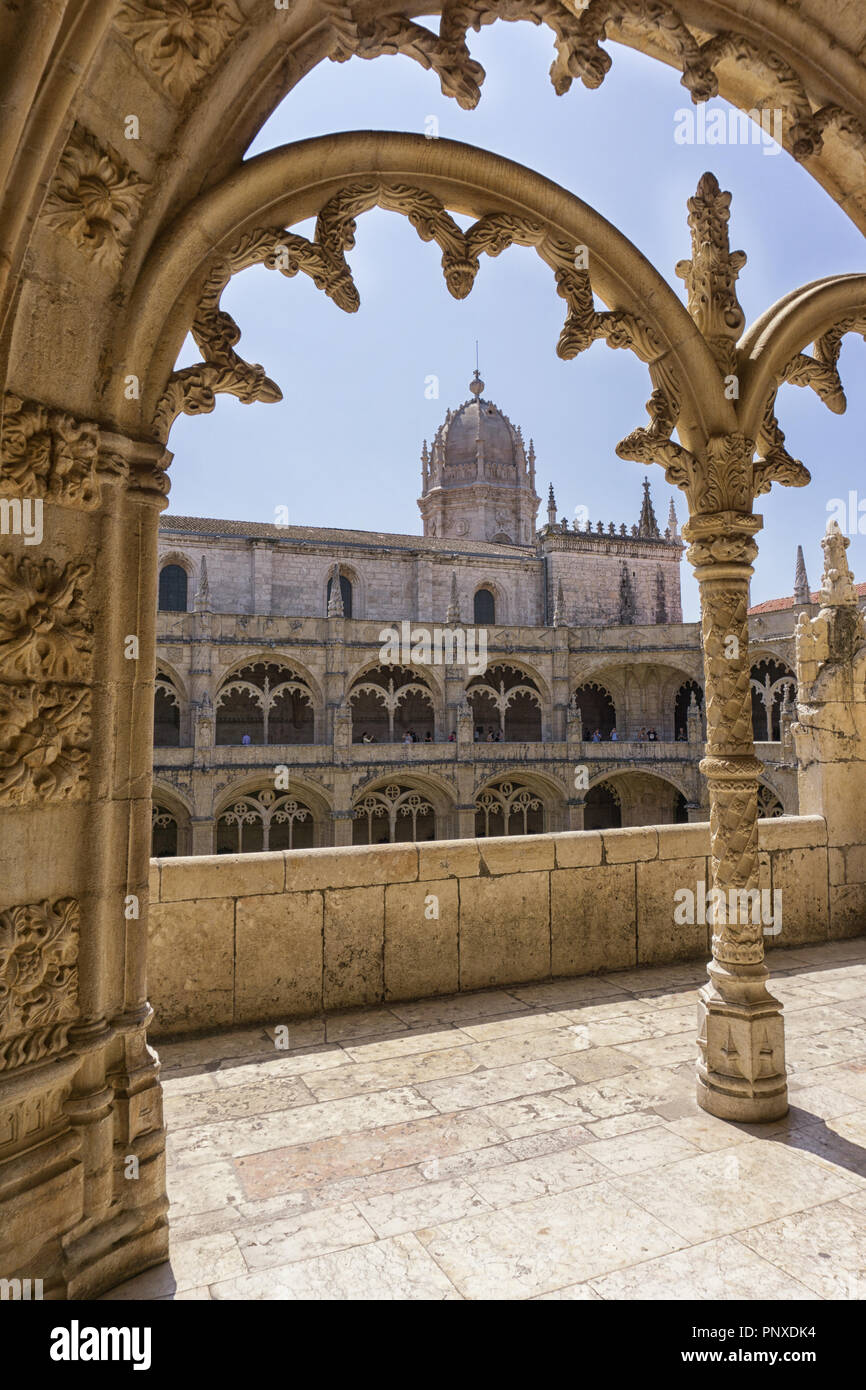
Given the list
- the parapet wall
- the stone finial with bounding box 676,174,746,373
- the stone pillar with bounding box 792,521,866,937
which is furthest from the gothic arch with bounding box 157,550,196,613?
the stone finial with bounding box 676,174,746,373

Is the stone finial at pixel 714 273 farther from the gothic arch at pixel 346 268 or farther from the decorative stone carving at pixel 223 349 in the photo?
the decorative stone carving at pixel 223 349

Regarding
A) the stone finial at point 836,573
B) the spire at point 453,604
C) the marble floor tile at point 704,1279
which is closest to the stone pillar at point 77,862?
the marble floor tile at point 704,1279

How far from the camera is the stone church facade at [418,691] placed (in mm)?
24188

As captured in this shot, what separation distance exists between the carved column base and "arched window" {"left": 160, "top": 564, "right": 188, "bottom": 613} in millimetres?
26542

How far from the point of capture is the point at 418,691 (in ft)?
96.8

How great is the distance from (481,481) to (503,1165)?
38.3 meters

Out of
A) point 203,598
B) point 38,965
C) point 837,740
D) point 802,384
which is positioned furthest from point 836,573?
point 203,598

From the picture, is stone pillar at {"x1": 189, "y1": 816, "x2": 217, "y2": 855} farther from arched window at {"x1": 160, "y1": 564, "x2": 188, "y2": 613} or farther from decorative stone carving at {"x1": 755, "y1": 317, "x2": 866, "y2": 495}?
decorative stone carving at {"x1": 755, "y1": 317, "x2": 866, "y2": 495}

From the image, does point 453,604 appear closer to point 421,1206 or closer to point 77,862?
point 421,1206

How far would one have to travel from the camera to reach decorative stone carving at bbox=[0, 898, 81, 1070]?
Result: 1895 mm

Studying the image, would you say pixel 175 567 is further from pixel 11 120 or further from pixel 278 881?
pixel 11 120

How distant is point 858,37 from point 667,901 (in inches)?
174
